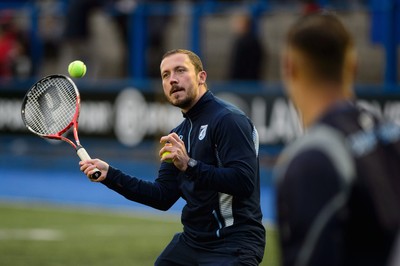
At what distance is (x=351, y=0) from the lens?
18.4 meters

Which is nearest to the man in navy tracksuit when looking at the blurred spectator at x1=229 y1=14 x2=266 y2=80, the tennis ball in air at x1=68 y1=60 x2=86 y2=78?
the tennis ball in air at x1=68 y1=60 x2=86 y2=78

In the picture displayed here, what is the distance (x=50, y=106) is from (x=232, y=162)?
1438 millimetres

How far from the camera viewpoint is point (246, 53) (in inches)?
742

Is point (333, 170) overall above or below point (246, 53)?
below

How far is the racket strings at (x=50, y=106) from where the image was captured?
715 cm

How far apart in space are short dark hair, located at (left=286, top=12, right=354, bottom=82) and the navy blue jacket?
2908 millimetres

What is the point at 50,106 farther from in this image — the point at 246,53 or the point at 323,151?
the point at 246,53

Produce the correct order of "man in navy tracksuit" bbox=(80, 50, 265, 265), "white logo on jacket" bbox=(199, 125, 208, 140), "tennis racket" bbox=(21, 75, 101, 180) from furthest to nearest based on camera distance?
"tennis racket" bbox=(21, 75, 101, 180) < "white logo on jacket" bbox=(199, 125, 208, 140) < "man in navy tracksuit" bbox=(80, 50, 265, 265)

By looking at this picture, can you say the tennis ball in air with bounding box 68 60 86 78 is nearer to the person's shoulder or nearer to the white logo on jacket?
the white logo on jacket

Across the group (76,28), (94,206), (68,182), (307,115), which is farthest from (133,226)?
(307,115)

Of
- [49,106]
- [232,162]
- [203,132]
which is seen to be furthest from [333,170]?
[49,106]

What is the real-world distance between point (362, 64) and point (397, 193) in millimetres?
15482

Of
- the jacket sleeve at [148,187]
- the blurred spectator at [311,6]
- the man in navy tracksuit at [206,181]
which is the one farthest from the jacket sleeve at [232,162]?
the blurred spectator at [311,6]

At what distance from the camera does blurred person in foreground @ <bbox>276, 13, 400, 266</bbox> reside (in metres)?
3.40
